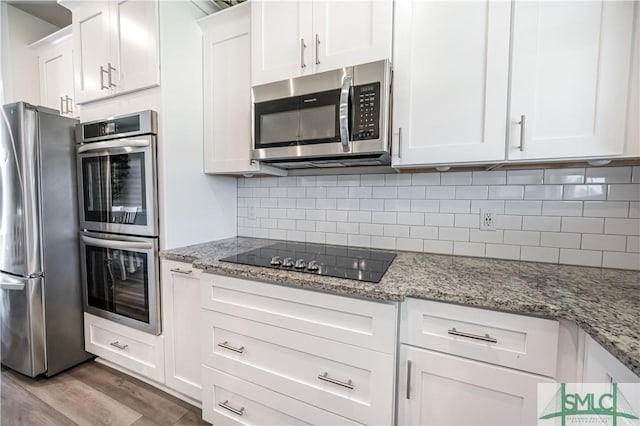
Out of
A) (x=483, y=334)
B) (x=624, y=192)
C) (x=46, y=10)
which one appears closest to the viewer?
(x=483, y=334)

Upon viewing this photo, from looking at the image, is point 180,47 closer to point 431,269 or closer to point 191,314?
point 191,314

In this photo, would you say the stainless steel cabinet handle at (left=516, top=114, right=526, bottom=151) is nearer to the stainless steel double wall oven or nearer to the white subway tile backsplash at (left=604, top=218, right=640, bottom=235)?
the white subway tile backsplash at (left=604, top=218, right=640, bottom=235)

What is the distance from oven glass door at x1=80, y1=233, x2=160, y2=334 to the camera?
1617 millimetres

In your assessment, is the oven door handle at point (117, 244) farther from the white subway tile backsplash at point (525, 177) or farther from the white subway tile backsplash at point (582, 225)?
the white subway tile backsplash at point (582, 225)

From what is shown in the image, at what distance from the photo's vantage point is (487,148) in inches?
45.1

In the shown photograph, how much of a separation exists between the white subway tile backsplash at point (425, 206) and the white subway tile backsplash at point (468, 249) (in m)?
0.22

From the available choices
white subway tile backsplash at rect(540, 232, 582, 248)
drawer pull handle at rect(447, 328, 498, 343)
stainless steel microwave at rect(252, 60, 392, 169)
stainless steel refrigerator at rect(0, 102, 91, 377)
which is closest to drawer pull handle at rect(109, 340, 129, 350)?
stainless steel refrigerator at rect(0, 102, 91, 377)

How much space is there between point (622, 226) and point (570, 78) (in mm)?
746

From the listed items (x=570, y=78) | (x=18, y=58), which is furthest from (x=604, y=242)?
(x=18, y=58)

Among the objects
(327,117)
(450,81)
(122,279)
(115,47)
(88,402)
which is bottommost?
(88,402)

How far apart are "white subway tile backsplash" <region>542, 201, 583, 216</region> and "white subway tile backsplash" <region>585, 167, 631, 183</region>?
0.12 meters

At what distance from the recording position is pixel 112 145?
166cm

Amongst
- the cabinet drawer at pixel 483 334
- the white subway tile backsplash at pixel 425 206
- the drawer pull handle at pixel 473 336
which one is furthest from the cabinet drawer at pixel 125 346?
the white subway tile backsplash at pixel 425 206

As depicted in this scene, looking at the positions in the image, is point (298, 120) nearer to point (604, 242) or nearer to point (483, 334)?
point (483, 334)
